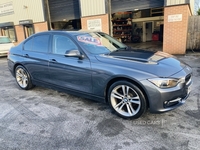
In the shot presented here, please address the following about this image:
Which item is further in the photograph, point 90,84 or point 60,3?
point 60,3

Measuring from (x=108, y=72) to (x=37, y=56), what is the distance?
2000 millimetres

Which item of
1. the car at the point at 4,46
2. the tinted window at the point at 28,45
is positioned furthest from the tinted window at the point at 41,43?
the car at the point at 4,46

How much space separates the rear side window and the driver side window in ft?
0.93

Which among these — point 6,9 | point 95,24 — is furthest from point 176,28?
point 6,9

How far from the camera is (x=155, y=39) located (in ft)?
61.2

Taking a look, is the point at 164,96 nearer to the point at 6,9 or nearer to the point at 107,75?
the point at 107,75

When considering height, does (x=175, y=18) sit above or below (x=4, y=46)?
above

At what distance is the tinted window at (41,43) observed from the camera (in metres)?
3.92

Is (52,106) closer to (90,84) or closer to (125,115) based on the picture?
(90,84)

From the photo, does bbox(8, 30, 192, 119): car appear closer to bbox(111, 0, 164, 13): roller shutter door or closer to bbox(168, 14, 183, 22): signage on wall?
bbox(168, 14, 183, 22): signage on wall

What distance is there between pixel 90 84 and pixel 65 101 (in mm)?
962

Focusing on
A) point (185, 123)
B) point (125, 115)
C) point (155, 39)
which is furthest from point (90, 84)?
point (155, 39)

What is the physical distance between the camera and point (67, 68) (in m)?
3.43

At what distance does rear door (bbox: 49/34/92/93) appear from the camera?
10.6 ft
